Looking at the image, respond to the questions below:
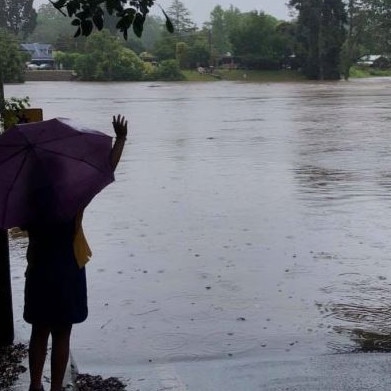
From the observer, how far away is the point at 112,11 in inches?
141

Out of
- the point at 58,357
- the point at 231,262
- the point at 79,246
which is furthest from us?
the point at 231,262

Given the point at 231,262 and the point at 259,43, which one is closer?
the point at 231,262

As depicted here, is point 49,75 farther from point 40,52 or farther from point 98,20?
point 98,20

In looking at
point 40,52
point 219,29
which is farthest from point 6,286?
point 219,29

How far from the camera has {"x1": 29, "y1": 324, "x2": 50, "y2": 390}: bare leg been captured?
4.03m

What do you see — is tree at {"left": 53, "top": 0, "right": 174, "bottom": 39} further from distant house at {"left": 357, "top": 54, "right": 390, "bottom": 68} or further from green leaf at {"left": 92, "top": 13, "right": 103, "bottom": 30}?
distant house at {"left": 357, "top": 54, "right": 390, "bottom": 68}

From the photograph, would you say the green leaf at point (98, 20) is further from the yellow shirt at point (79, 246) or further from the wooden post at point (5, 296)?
the wooden post at point (5, 296)

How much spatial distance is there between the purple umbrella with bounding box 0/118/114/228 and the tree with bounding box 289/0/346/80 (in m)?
78.1

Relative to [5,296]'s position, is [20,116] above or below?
above

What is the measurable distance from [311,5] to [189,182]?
69.9 metres

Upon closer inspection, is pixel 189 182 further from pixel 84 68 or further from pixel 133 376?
pixel 84 68

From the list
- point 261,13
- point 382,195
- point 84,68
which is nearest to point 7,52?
point 382,195

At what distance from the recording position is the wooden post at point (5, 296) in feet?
16.3

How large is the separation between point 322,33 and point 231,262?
7593cm
